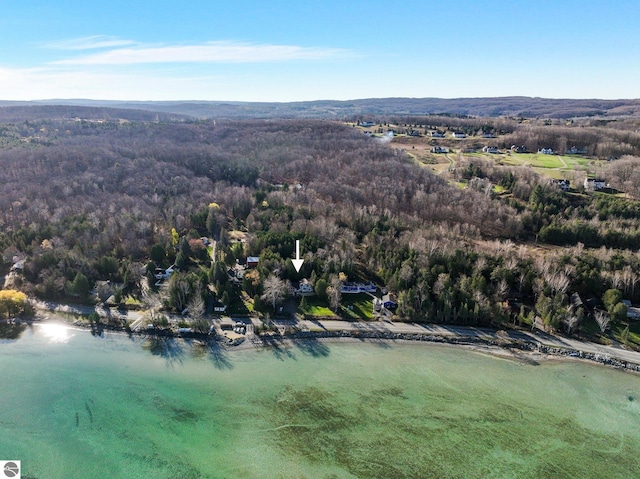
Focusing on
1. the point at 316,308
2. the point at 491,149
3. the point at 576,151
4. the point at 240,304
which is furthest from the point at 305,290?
the point at 576,151

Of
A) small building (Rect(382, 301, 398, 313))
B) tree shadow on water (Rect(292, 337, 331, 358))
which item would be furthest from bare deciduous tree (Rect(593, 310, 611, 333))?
tree shadow on water (Rect(292, 337, 331, 358))

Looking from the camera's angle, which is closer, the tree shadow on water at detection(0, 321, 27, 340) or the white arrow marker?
the tree shadow on water at detection(0, 321, 27, 340)

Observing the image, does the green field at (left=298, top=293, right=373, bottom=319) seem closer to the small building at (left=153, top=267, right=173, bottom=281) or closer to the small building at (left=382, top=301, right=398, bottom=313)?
the small building at (left=382, top=301, right=398, bottom=313)

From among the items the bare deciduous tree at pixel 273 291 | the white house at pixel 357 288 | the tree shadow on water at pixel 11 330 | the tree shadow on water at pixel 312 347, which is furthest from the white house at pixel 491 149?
the tree shadow on water at pixel 11 330

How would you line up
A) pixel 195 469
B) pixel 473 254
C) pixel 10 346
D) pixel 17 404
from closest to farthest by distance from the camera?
pixel 195 469 < pixel 17 404 < pixel 10 346 < pixel 473 254

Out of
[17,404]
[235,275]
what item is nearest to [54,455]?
[17,404]

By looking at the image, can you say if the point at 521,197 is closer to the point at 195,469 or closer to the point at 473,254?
the point at 473,254
